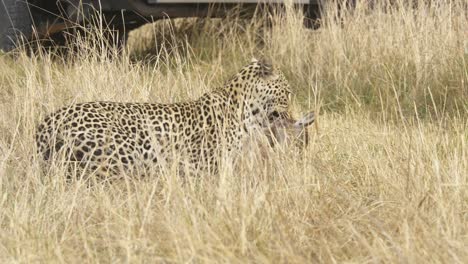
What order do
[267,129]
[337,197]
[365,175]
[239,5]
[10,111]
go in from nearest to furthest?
[337,197]
[365,175]
[267,129]
[10,111]
[239,5]

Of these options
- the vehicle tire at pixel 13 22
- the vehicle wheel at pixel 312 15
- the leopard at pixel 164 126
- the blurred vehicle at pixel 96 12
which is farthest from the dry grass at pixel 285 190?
the vehicle wheel at pixel 312 15

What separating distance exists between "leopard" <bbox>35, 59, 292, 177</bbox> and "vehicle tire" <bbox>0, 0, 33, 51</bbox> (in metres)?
2.62

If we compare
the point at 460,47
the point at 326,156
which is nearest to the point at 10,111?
the point at 326,156

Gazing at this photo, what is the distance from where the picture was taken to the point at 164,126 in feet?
19.9

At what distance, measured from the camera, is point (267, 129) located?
6.21 meters

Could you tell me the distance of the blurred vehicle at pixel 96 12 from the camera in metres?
7.95

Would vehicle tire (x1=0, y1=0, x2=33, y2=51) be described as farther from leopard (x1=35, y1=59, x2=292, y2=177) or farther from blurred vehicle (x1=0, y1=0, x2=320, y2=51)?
leopard (x1=35, y1=59, x2=292, y2=177)

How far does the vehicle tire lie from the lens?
8508mm

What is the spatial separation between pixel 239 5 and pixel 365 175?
13.1ft

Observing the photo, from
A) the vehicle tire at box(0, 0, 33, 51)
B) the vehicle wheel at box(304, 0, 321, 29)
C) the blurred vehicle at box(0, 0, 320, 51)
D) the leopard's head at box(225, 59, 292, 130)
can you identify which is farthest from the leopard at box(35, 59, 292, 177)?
the vehicle tire at box(0, 0, 33, 51)

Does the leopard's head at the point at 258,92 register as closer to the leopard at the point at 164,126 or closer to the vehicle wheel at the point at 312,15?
the leopard at the point at 164,126

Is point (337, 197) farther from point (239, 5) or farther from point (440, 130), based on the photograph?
point (239, 5)

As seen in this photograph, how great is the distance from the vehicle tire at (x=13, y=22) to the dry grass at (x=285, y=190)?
0.88m

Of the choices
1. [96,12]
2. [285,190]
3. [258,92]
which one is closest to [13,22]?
[96,12]
